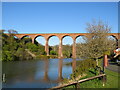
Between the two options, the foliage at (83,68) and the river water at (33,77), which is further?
the foliage at (83,68)

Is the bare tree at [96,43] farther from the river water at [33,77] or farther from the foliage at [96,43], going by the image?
the river water at [33,77]

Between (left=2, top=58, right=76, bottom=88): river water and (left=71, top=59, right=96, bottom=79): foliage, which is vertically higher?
(left=71, top=59, right=96, bottom=79): foliage

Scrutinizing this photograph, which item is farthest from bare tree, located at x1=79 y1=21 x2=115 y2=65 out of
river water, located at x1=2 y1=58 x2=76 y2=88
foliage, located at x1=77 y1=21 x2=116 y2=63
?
river water, located at x1=2 y1=58 x2=76 y2=88

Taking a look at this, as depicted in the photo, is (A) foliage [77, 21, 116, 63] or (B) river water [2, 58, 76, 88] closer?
(B) river water [2, 58, 76, 88]

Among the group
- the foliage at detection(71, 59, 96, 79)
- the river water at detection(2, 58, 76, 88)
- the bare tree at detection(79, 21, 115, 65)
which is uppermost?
the bare tree at detection(79, 21, 115, 65)

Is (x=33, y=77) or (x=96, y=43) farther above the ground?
(x=96, y=43)

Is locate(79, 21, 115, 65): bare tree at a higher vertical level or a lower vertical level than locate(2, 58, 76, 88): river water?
higher

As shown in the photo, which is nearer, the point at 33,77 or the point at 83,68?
the point at 83,68

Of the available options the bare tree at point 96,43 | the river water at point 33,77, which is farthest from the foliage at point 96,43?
the river water at point 33,77

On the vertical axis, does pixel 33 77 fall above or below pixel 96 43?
below

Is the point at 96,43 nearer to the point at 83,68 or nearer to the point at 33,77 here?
the point at 83,68

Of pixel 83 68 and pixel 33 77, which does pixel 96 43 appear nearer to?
pixel 83 68

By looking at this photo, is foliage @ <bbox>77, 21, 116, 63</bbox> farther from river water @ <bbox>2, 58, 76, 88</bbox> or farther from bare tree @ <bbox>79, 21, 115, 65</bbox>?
river water @ <bbox>2, 58, 76, 88</bbox>

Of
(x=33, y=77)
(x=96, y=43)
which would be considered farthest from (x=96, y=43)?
(x=33, y=77)
